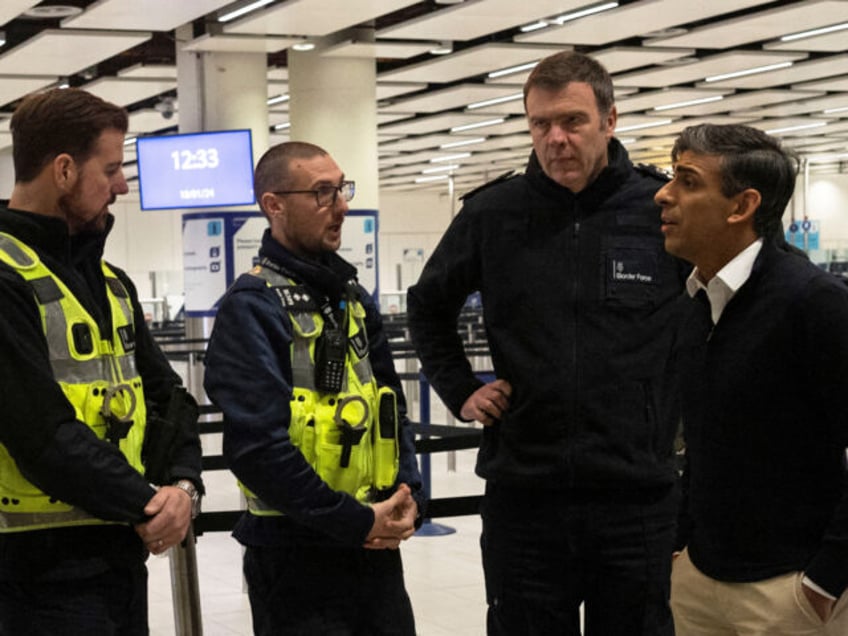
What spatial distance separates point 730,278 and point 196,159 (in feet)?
31.9

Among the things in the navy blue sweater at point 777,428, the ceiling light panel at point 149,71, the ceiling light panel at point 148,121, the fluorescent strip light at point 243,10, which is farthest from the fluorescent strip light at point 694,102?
the navy blue sweater at point 777,428

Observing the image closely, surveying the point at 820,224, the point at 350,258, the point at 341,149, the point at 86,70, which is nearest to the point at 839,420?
the point at 350,258

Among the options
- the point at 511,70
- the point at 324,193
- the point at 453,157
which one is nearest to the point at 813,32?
the point at 511,70

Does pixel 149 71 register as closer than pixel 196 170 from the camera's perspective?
No

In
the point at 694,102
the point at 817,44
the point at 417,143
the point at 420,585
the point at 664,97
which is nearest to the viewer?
the point at 420,585

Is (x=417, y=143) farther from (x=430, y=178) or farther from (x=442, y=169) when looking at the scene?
(x=430, y=178)

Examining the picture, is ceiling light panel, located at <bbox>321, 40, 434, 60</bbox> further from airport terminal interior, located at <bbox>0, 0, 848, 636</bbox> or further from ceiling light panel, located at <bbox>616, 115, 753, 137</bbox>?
ceiling light panel, located at <bbox>616, 115, 753, 137</bbox>

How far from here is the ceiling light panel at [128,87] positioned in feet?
53.9

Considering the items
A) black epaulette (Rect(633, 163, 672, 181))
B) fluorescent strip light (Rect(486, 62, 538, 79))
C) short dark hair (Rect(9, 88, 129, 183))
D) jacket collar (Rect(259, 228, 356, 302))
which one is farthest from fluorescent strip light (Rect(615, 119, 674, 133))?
short dark hair (Rect(9, 88, 129, 183))

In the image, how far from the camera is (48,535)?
2.79 meters

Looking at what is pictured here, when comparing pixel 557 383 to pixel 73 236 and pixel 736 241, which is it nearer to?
pixel 736 241

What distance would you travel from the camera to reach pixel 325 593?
3180mm

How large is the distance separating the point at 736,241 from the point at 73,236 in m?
1.45

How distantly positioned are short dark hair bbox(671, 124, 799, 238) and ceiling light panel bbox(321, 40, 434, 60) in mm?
10316
